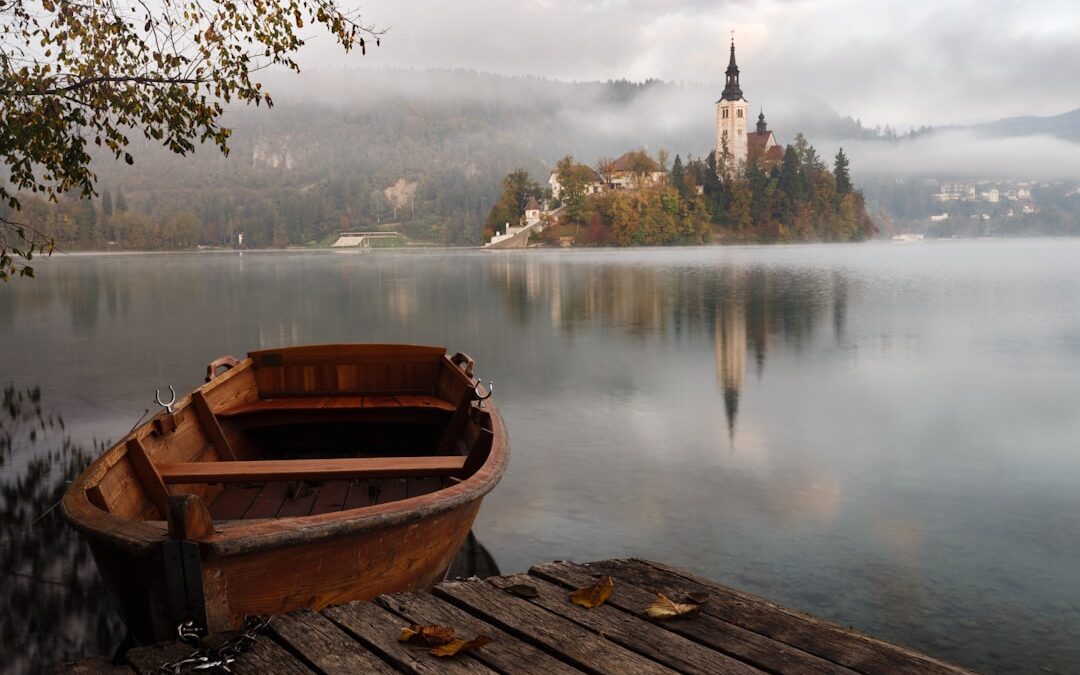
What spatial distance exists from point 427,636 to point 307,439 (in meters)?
5.21

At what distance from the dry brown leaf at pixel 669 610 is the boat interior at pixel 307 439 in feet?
6.22

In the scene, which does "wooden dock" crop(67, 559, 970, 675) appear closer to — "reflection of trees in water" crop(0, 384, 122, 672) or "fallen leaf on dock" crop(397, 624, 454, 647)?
"fallen leaf on dock" crop(397, 624, 454, 647)

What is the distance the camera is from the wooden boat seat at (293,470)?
5293 millimetres

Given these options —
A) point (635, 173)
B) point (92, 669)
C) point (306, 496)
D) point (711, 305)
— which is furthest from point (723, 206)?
point (92, 669)

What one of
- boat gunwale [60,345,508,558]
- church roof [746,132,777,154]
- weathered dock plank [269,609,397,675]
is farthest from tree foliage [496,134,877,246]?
weathered dock plank [269,609,397,675]

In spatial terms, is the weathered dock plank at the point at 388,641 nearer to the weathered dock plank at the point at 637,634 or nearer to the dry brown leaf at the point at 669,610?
the weathered dock plank at the point at 637,634

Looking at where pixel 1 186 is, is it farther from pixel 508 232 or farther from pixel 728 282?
pixel 508 232

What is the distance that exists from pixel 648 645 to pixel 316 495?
148 inches

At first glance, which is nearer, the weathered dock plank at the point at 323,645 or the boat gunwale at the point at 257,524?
the weathered dock plank at the point at 323,645

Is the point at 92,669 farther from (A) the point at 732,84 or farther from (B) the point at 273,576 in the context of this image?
(A) the point at 732,84

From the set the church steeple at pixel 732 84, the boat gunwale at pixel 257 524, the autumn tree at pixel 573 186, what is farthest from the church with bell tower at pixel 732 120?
the boat gunwale at pixel 257 524

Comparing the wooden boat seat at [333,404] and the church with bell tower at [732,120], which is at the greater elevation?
the church with bell tower at [732,120]

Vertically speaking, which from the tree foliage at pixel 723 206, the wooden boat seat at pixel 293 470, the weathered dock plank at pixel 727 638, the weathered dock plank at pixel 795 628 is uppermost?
the tree foliage at pixel 723 206

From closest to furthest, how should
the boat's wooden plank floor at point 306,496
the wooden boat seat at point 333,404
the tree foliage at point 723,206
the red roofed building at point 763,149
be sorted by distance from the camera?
the boat's wooden plank floor at point 306,496, the wooden boat seat at point 333,404, the tree foliage at point 723,206, the red roofed building at point 763,149
